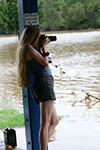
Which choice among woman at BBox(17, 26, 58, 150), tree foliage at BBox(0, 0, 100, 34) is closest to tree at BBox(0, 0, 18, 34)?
tree foliage at BBox(0, 0, 100, 34)

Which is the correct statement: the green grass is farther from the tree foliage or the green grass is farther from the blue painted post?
the tree foliage

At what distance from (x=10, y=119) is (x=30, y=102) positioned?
97 cm

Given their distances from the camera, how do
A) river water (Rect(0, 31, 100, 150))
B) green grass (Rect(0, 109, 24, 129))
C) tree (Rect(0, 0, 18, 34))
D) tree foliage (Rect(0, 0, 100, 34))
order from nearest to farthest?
1. tree (Rect(0, 0, 18, 34))
2. tree foliage (Rect(0, 0, 100, 34))
3. river water (Rect(0, 31, 100, 150))
4. green grass (Rect(0, 109, 24, 129))

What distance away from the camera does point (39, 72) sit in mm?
2877

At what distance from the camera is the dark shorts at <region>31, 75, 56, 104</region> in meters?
2.85

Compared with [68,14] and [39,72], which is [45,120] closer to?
[39,72]

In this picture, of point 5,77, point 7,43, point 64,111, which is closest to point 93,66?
point 64,111

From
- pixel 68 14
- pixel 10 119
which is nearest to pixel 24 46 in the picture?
pixel 68 14

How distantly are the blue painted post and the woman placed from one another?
0.19m

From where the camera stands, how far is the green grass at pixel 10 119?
12.8 feet

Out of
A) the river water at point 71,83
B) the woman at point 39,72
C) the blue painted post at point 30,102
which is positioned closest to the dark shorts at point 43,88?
the woman at point 39,72

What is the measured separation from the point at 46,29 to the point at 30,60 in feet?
3.14

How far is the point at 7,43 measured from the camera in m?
3.67

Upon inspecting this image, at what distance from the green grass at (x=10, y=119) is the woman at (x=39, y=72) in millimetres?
1020
